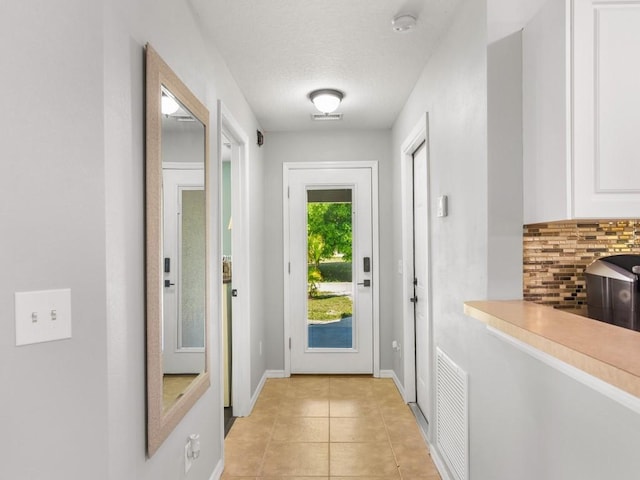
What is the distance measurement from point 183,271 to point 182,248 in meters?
0.10

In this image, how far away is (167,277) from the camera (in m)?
1.66

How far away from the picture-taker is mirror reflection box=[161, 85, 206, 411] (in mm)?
1641

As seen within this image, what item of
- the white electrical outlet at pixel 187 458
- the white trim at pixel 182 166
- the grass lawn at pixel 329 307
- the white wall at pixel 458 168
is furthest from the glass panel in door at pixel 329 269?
the white electrical outlet at pixel 187 458

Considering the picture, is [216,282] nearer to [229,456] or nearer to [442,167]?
[229,456]

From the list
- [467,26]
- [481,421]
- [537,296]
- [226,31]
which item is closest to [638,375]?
[537,296]

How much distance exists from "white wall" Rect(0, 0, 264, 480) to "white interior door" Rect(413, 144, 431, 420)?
7.10 feet

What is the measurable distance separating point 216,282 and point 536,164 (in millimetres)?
1736

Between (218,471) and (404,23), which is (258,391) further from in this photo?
(404,23)

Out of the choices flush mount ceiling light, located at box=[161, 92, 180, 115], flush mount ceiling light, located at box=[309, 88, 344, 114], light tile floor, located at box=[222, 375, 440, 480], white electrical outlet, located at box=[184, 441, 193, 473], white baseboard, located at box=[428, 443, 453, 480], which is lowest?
light tile floor, located at box=[222, 375, 440, 480]

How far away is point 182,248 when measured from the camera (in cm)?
180

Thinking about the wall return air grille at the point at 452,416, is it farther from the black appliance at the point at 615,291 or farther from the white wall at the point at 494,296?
the black appliance at the point at 615,291

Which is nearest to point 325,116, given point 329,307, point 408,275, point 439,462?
point 408,275

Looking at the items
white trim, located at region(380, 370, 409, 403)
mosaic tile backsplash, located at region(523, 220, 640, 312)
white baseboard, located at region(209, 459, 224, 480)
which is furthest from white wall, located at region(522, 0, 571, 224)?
white trim, located at region(380, 370, 409, 403)

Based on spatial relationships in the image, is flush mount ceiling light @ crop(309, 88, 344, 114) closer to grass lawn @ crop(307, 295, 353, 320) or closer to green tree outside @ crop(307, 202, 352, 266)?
green tree outside @ crop(307, 202, 352, 266)
